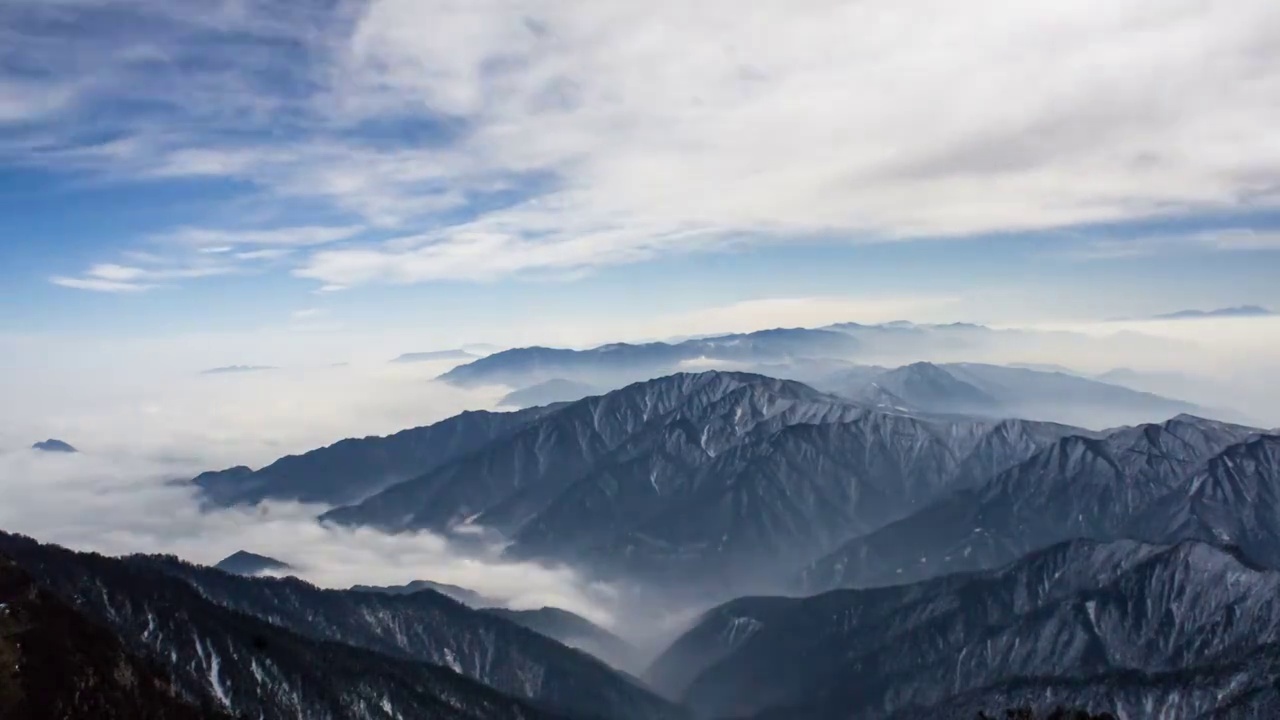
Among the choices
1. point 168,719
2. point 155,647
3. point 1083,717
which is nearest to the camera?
point 1083,717

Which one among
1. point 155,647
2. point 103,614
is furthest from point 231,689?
point 103,614

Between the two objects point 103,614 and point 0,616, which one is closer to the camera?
point 0,616

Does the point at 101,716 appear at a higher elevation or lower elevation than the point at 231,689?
higher

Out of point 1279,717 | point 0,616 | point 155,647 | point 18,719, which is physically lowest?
point 1279,717

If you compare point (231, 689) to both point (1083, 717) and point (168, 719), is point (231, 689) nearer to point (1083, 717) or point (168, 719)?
point (168, 719)

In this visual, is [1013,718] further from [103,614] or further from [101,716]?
[103,614]

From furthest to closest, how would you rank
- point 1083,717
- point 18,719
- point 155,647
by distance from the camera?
point 155,647 < point 1083,717 < point 18,719
